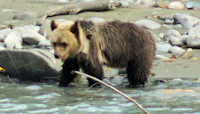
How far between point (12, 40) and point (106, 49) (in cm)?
367

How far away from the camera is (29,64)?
24.1 ft

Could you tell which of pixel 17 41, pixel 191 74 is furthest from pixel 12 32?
pixel 191 74

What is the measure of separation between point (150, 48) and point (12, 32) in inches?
174

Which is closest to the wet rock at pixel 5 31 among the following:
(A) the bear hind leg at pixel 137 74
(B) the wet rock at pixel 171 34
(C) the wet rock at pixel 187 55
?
(B) the wet rock at pixel 171 34

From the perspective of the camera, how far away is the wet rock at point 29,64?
731 cm

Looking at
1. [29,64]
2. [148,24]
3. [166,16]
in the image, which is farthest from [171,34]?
[29,64]

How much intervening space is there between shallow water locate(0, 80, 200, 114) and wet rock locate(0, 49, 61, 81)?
26 centimetres

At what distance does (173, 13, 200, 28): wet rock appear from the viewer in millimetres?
11367

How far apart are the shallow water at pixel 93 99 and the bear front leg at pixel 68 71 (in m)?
0.14

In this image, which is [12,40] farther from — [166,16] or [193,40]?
[166,16]

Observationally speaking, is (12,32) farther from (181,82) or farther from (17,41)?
(181,82)

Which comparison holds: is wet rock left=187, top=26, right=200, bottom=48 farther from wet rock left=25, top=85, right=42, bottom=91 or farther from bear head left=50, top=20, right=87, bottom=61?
wet rock left=25, top=85, right=42, bottom=91

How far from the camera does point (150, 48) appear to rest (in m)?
6.92

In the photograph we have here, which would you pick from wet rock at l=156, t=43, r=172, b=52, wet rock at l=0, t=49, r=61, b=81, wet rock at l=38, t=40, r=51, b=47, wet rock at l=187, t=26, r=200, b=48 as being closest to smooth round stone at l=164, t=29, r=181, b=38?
wet rock at l=187, t=26, r=200, b=48
